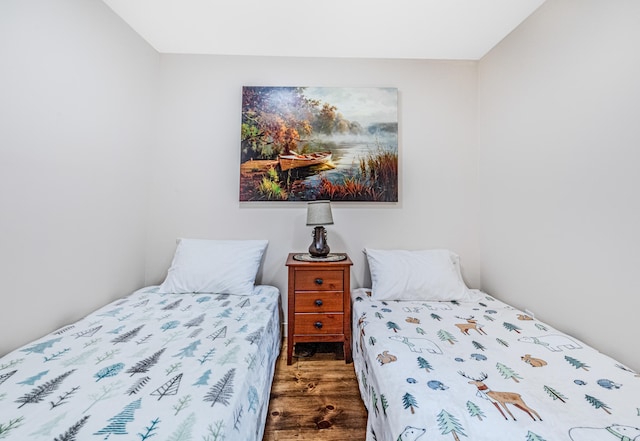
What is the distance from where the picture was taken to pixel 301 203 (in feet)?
7.50

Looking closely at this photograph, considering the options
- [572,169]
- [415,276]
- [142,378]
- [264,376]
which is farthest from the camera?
[415,276]

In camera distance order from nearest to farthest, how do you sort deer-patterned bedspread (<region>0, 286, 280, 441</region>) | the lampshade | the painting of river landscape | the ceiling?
deer-patterned bedspread (<region>0, 286, 280, 441</region>) → the ceiling → the lampshade → the painting of river landscape

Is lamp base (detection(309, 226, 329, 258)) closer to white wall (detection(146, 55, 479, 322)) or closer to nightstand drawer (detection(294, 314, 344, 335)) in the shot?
white wall (detection(146, 55, 479, 322))

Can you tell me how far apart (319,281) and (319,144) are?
1.13 metres

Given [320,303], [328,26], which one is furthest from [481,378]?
[328,26]

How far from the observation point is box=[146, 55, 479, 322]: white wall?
2.29 meters

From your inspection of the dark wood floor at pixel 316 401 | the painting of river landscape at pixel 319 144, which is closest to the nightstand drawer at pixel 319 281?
the dark wood floor at pixel 316 401

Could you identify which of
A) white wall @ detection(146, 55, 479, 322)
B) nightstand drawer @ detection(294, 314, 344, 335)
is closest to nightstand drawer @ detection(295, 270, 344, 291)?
nightstand drawer @ detection(294, 314, 344, 335)

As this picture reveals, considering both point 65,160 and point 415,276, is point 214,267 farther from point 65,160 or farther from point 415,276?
point 415,276

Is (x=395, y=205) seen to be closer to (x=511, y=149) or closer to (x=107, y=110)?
(x=511, y=149)

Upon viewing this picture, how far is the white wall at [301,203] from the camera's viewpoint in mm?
2285

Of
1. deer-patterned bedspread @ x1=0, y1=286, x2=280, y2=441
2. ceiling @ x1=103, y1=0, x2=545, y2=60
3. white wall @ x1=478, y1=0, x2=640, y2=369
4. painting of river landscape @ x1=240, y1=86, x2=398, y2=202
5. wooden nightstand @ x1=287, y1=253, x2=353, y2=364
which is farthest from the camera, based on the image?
painting of river landscape @ x1=240, y1=86, x2=398, y2=202

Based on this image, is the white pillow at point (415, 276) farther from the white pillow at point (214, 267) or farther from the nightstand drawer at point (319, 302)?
the white pillow at point (214, 267)

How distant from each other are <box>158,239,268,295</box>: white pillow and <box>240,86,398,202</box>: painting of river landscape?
1.45ft
